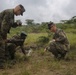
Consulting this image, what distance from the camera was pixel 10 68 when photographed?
782 centimetres

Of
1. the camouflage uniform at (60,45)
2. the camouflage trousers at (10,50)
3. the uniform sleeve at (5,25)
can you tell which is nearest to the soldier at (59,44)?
the camouflage uniform at (60,45)

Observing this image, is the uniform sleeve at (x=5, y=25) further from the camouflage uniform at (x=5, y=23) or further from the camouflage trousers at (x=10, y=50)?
the camouflage trousers at (x=10, y=50)

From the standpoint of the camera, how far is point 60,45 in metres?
9.10

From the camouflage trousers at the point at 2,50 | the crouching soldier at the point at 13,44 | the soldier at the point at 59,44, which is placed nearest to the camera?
the camouflage trousers at the point at 2,50

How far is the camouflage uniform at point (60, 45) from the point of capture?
8977mm

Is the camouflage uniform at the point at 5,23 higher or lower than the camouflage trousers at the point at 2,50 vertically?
higher

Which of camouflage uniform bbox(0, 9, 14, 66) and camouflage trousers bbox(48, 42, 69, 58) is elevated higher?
camouflage uniform bbox(0, 9, 14, 66)

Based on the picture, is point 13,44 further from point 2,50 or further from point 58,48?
point 58,48

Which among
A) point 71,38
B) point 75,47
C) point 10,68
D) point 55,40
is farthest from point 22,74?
point 71,38

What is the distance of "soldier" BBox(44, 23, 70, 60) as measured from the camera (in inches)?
353

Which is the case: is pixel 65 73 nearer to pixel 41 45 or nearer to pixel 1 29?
pixel 1 29

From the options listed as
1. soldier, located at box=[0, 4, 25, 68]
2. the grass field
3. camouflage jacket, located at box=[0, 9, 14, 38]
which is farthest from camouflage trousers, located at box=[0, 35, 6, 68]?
the grass field

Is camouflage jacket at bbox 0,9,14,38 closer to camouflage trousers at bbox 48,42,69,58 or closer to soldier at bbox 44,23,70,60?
soldier at bbox 44,23,70,60

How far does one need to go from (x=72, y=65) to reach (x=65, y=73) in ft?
4.40
